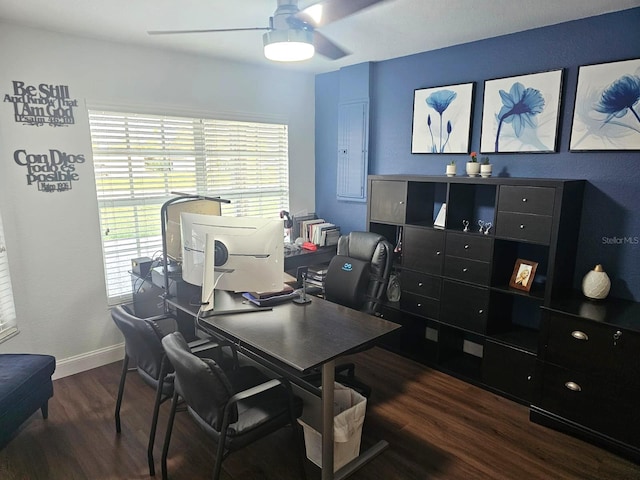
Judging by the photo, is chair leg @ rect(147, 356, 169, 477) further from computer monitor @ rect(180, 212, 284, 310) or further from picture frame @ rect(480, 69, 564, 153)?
picture frame @ rect(480, 69, 564, 153)

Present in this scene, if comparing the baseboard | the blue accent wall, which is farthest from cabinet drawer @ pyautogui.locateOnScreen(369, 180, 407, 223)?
the baseboard

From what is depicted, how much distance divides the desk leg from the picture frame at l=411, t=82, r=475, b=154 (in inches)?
87.3

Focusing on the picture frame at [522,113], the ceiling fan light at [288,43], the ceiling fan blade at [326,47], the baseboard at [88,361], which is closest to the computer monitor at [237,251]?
the ceiling fan light at [288,43]

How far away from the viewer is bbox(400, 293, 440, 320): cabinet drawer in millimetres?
3221

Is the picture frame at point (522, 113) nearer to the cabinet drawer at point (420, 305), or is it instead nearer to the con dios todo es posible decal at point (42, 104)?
the cabinet drawer at point (420, 305)

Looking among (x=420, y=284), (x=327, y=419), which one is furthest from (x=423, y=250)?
(x=327, y=419)

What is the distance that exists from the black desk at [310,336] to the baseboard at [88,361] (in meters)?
1.54

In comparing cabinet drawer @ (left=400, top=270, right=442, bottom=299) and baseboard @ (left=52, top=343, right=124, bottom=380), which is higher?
cabinet drawer @ (left=400, top=270, right=442, bottom=299)

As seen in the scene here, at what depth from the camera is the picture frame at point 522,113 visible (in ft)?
9.15

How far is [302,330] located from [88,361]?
2189mm

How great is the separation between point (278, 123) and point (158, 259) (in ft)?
6.21

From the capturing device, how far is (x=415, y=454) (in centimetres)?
233

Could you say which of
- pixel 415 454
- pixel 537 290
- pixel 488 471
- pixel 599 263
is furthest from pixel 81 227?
pixel 599 263

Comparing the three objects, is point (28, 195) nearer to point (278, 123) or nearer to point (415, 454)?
point (278, 123)
